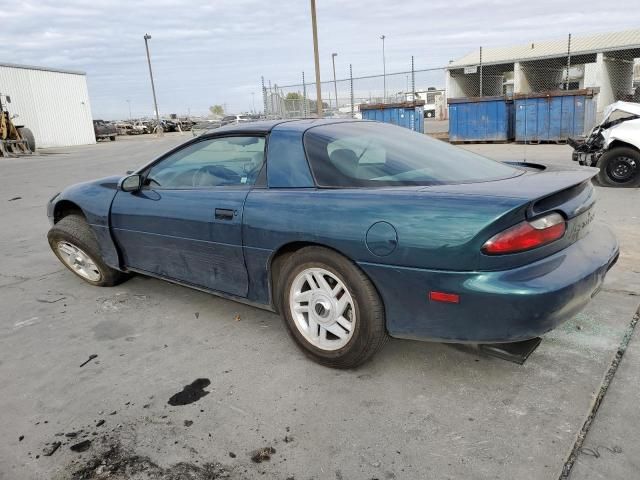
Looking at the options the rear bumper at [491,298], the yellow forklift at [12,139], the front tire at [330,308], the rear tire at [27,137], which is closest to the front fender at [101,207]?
the front tire at [330,308]

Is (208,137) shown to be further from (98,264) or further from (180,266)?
(98,264)

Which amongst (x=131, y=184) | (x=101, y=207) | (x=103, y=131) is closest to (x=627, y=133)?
(x=131, y=184)

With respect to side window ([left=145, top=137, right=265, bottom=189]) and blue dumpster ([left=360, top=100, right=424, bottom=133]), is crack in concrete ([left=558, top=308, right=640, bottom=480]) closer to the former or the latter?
side window ([left=145, top=137, right=265, bottom=189])

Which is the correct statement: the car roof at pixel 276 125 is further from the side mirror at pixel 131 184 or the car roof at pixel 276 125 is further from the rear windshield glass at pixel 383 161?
the side mirror at pixel 131 184

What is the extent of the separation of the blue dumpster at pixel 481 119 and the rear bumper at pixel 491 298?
1527 cm

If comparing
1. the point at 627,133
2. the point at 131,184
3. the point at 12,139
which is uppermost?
the point at 12,139

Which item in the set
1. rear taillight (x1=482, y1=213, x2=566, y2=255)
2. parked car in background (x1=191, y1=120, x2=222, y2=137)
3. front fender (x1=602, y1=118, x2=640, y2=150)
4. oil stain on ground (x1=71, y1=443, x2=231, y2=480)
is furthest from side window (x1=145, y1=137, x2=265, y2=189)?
front fender (x1=602, y1=118, x2=640, y2=150)

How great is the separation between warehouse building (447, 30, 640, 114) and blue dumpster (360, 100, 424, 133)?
1250 cm

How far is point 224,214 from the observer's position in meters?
3.11

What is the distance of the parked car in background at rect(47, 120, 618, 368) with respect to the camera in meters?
2.27

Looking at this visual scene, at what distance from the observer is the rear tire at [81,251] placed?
13.8 ft

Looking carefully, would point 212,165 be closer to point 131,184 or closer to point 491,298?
point 131,184

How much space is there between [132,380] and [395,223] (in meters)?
1.67

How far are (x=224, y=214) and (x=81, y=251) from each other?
184cm
